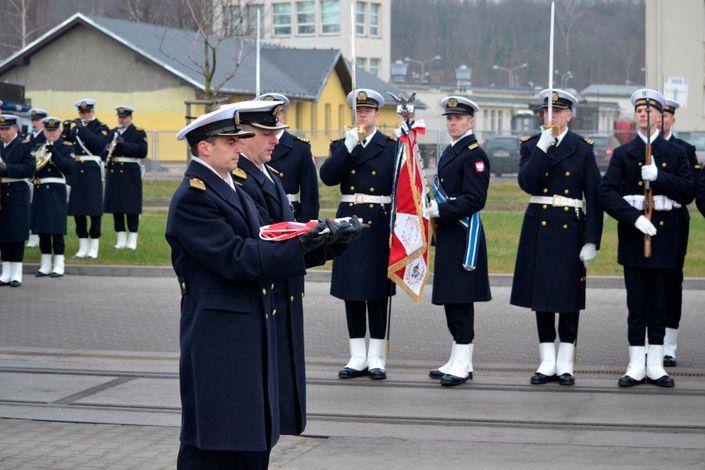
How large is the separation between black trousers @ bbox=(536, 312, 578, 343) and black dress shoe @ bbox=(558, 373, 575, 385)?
0.84ft

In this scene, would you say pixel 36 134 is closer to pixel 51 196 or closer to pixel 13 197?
pixel 51 196

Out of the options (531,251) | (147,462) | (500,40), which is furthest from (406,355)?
(500,40)

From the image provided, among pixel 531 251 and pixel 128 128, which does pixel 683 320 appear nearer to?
pixel 531 251

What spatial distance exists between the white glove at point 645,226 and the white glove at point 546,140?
838 millimetres

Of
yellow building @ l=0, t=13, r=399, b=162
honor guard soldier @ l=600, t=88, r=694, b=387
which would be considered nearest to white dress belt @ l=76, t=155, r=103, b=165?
honor guard soldier @ l=600, t=88, r=694, b=387

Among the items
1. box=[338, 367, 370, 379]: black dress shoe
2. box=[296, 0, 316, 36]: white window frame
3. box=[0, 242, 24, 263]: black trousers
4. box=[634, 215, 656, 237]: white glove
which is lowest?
box=[338, 367, 370, 379]: black dress shoe

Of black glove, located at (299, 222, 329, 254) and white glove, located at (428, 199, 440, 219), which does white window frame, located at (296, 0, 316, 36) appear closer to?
white glove, located at (428, 199, 440, 219)

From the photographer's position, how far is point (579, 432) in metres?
8.38

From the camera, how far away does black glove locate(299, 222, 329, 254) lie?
571 centimetres

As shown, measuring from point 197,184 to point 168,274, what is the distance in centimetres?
1127

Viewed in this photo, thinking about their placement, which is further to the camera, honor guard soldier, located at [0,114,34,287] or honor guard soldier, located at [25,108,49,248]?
honor guard soldier, located at [25,108,49,248]

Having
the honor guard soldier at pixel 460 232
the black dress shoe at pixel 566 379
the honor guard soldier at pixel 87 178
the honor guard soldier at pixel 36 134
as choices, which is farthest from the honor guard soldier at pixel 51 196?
the black dress shoe at pixel 566 379

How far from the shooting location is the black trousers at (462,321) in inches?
394

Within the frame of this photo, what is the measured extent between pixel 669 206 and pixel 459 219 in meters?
1.53
